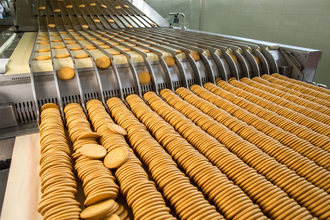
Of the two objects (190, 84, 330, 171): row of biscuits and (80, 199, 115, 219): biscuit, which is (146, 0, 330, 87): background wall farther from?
(80, 199, 115, 219): biscuit

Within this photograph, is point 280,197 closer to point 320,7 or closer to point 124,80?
point 124,80

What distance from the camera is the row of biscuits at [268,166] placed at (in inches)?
53.7

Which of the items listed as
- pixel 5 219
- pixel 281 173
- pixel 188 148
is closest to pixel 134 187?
pixel 188 148

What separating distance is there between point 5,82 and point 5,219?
161 centimetres

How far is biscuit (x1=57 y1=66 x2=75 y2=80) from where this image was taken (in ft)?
8.75

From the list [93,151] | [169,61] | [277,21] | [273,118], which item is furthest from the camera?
[277,21]

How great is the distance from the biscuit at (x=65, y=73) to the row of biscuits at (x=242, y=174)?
129 cm

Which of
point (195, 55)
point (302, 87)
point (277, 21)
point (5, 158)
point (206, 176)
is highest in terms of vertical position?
point (277, 21)

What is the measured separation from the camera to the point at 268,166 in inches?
63.8

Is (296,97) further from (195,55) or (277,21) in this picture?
(277,21)

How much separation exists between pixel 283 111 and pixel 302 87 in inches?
35.2

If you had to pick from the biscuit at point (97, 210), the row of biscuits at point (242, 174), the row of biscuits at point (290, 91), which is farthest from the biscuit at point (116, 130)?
the row of biscuits at point (290, 91)

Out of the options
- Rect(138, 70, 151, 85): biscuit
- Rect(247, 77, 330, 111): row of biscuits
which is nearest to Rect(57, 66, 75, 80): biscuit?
Rect(138, 70, 151, 85): biscuit

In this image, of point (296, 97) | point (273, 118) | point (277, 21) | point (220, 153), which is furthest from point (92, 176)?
point (277, 21)
